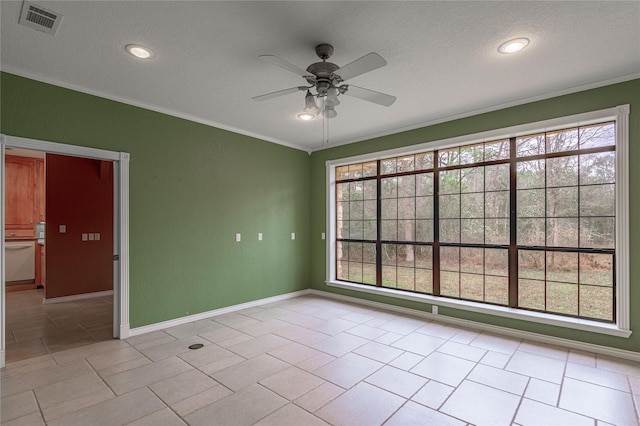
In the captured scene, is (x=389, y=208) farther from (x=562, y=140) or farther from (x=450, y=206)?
(x=562, y=140)

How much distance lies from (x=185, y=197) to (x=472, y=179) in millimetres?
3925

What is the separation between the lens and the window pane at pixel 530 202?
3.76 metres

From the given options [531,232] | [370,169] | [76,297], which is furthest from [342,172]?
[76,297]

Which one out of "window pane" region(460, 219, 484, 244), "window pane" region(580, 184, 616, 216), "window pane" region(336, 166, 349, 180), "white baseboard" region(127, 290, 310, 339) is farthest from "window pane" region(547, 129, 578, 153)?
"white baseboard" region(127, 290, 310, 339)

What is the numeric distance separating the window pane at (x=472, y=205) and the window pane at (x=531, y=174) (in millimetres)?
485

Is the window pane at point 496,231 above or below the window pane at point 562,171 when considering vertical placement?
below

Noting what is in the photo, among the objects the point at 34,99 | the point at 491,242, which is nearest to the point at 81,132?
the point at 34,99

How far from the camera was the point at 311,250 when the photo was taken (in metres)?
6.14

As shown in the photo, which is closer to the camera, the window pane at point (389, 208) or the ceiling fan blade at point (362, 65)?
the ceiling fan blade at point (362, 65)

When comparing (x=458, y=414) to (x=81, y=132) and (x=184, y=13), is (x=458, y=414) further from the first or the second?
(x=81, y=132)

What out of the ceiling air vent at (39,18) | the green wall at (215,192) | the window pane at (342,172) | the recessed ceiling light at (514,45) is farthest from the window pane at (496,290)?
the ceiling air vent at (39,18)

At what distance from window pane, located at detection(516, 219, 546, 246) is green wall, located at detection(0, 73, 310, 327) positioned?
355cm

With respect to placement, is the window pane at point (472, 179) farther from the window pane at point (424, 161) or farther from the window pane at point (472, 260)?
the window pane at point (472, 260)

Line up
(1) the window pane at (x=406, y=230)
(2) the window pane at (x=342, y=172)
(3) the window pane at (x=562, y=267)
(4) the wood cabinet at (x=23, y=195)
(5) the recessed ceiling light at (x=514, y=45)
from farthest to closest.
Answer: (4) the wood cabinet at (x=23, y=195) → (2) the window pane at (x=342, y=172) → (1) the window pane at (x=406, y=230) → (3) the window pane at (x=562, y=267) → (5) the recessed ceiling light at (x=514, y=45)
